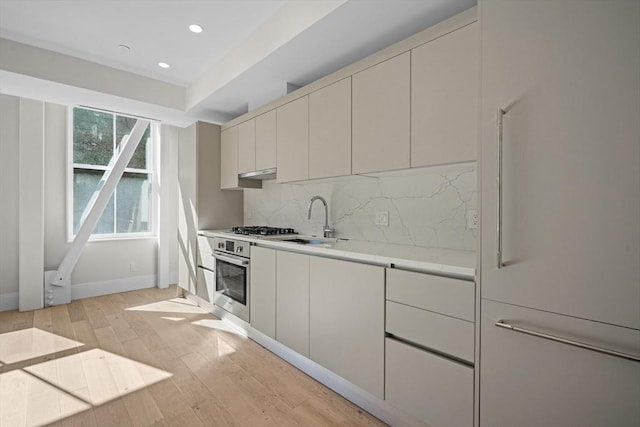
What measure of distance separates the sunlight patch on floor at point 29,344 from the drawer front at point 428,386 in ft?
8.93

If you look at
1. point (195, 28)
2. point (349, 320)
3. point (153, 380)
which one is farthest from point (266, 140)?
point (153, 380)

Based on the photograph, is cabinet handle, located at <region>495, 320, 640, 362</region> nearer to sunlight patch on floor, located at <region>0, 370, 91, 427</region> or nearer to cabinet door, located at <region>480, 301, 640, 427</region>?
cabinet door, located at <region>480, 301, 640, 427</region>

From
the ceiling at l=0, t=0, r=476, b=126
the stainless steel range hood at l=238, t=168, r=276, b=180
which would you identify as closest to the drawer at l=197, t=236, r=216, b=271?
the stainless steel range hood at l=238, t=168, r=276, b=180

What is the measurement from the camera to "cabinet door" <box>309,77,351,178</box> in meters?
2.23

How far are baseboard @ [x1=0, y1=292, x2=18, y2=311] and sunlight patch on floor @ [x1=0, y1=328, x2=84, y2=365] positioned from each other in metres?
0.91


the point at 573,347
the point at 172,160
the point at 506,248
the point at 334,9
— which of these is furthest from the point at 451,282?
the point at 172,160

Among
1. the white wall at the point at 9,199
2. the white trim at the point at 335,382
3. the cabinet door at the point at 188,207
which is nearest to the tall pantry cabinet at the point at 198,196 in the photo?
the cabinet door at the point at 188,207

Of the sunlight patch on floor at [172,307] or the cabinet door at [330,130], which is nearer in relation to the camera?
the cabinet door at [330,130]

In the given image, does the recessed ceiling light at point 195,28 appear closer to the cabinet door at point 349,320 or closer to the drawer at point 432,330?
the cabinet door at point 349,320

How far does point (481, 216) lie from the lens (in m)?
1.33

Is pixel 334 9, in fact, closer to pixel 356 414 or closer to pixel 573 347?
pixel 573 347

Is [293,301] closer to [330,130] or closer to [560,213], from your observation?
[330,130]

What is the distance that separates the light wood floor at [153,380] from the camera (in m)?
1.80

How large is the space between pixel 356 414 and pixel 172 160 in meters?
4.25
